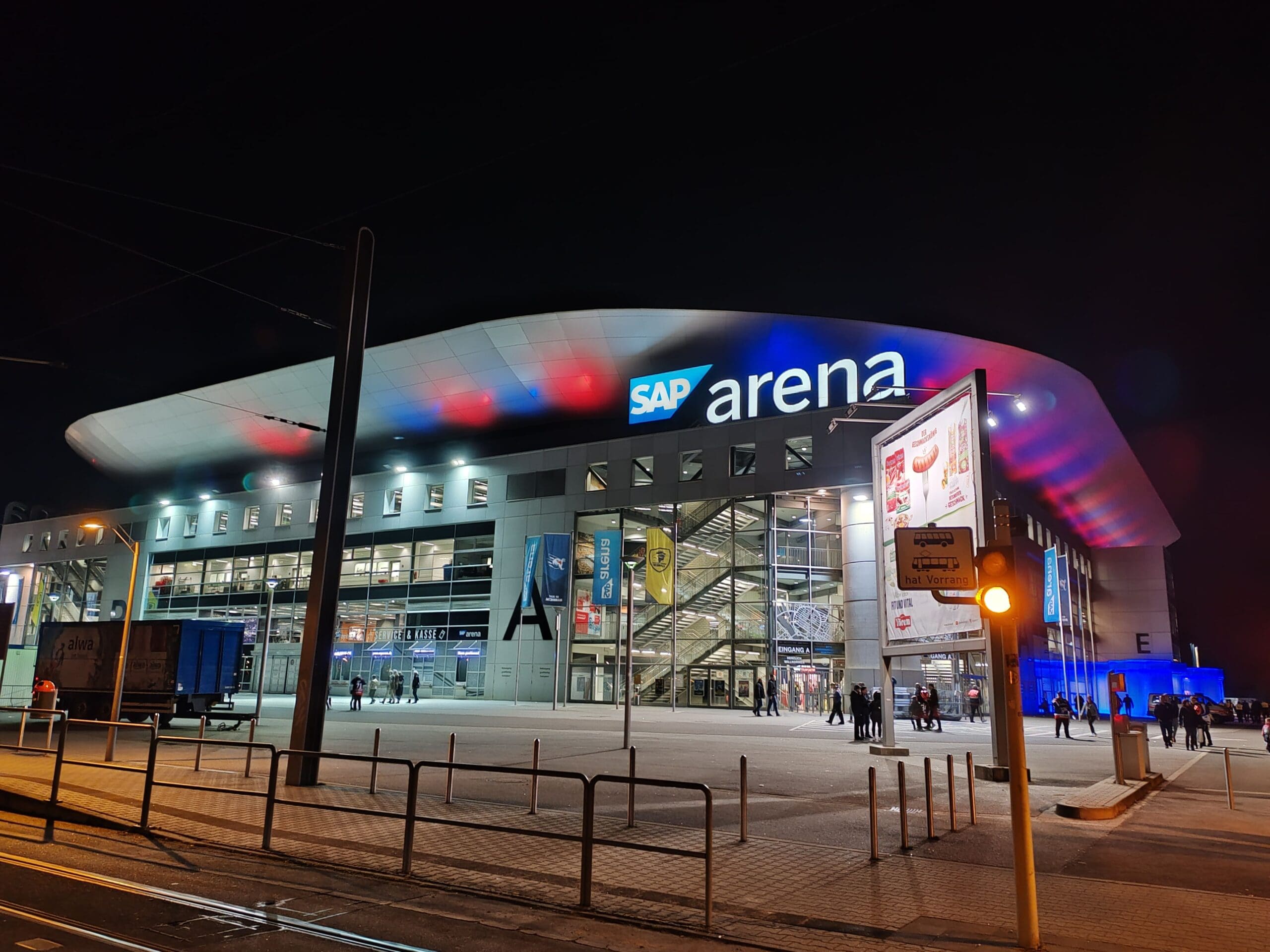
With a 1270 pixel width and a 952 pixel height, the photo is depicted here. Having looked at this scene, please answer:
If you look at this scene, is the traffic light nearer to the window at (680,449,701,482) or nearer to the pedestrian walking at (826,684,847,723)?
the pedestrian walking at (826,684,847,723)

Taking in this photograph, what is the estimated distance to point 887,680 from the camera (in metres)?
20.4

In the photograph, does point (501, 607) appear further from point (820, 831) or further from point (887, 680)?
point (820, 831)

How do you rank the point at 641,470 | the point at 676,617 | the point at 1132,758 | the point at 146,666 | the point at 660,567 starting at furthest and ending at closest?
1. the point at 641,470
2. the point at 676,617
3. the point at 660,567
4. the point at 146,666
5. the point at 1132,758

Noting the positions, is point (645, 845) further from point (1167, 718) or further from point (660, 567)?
point (660, 567)

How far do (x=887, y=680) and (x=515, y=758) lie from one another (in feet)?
29.9

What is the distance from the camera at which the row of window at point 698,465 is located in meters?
43.9

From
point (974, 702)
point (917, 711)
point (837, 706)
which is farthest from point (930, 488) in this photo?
point (974, 702)

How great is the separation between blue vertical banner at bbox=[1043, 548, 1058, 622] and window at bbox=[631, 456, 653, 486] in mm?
22414

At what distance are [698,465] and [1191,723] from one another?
2557 centimetres

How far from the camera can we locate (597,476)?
4922 centimetres

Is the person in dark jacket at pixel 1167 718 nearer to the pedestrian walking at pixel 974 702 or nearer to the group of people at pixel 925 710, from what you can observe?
the group of people at pixel 925 710

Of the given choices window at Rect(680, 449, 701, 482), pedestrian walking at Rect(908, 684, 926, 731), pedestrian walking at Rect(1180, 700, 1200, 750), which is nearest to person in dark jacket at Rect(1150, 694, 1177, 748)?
pedestrian walking at Rect(1180, 700, 1200, 750)

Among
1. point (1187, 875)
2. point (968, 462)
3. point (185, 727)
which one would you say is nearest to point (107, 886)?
point (1187, 875)

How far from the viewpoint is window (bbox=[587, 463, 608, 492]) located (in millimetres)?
48844
